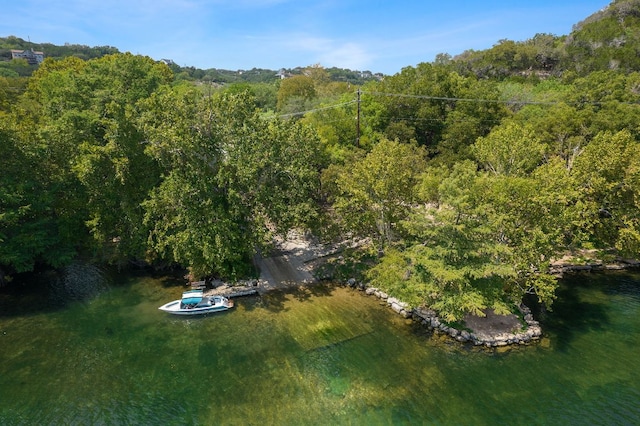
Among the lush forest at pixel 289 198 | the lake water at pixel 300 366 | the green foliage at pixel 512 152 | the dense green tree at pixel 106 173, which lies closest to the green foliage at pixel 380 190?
the lush forest at pixel 289 198

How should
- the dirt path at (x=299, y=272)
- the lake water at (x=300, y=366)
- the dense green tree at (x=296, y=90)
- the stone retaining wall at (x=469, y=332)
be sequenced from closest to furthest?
1. the lake water at (x=300, y=366)
2. the stone retaining wall at (x=469, y=332)
3. the dirt path at (x=299, y=272)
4. the dense green tree at (x=296, y=90)

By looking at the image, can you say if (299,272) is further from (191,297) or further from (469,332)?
(469,332)

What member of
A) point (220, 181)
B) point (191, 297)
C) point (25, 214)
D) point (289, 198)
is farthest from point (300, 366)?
point (25, 214)

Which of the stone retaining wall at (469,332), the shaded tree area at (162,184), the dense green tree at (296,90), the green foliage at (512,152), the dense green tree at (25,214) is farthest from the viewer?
the dense green tree at (296,90)

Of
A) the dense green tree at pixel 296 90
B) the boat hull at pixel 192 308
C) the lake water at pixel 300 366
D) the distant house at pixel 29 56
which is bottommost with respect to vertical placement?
the lake water at pixel 300 366

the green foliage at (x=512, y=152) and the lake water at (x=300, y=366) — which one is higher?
the green foliage at (x=512, y=152)

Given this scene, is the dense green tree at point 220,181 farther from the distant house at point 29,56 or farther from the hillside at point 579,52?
the distant house at point 29,56

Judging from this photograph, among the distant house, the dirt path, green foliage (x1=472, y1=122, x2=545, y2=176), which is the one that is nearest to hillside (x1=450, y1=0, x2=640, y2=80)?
green foliage (x1=472, y1=122, x2=545, y2=176)
